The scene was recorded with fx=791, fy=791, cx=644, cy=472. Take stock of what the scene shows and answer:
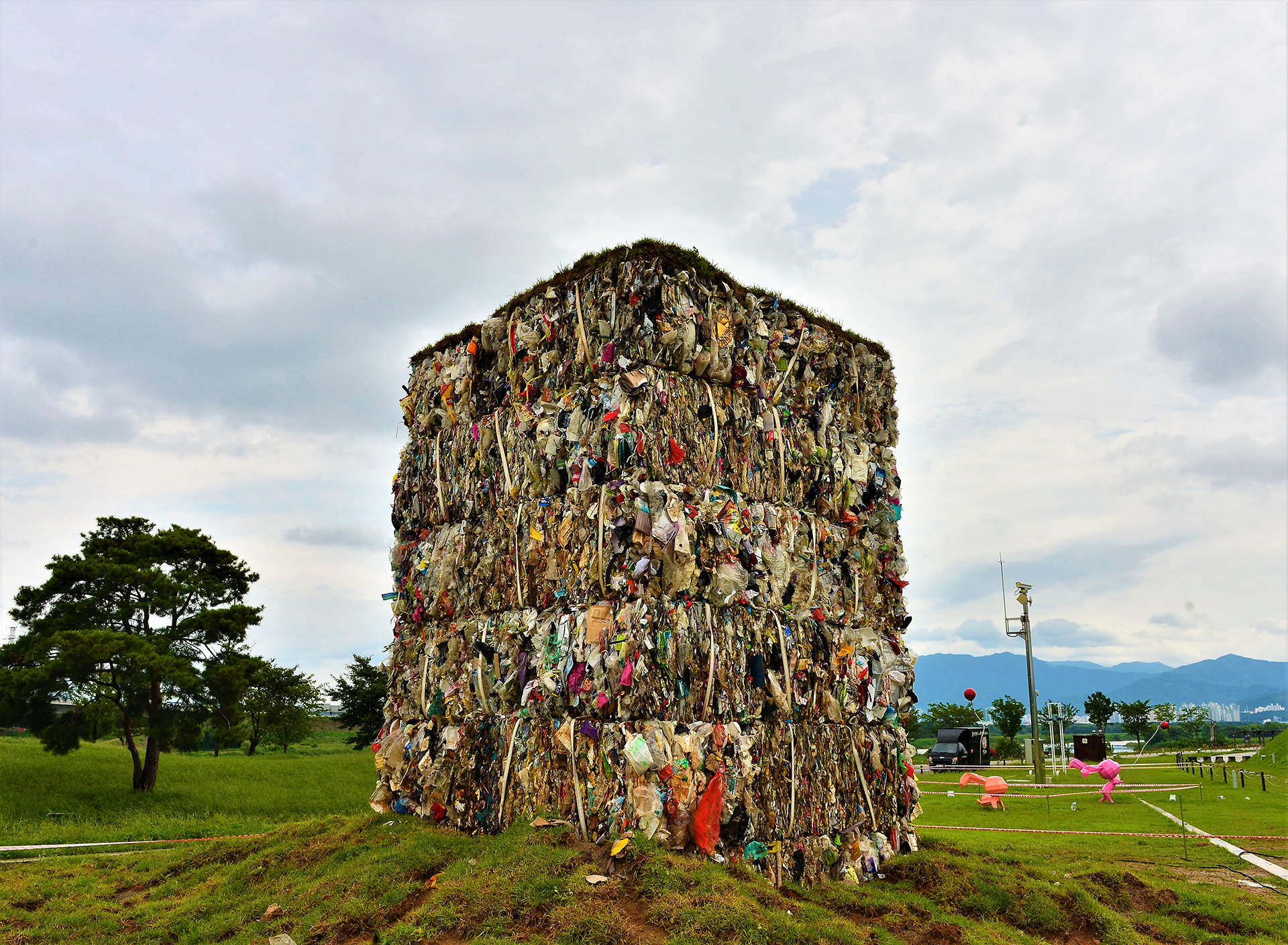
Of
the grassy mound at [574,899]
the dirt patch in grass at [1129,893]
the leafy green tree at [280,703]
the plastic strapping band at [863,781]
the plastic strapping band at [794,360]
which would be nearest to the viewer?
the grassy mound at [574,899]

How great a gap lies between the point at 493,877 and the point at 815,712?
4291 millimetres

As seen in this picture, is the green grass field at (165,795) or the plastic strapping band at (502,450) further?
the green grass field at (165,795)

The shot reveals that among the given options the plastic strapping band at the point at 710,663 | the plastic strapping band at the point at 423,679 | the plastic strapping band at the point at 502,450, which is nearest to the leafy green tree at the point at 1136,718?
the plastic strapping band at the point at 710,663

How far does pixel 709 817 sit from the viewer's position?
8.09 meters

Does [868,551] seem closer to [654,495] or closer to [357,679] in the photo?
[654,495]

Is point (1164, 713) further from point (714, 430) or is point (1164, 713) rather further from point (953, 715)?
point (714, 430)

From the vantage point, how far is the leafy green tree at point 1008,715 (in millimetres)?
42594

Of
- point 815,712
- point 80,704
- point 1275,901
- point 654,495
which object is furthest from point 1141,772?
point 80,704

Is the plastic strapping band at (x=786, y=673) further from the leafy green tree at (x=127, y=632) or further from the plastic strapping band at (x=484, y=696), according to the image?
the leafy green tree at (x=127, y=632)

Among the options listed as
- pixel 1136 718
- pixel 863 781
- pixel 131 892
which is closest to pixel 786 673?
pixel 863 781

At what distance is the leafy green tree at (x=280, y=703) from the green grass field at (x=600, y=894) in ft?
32.7

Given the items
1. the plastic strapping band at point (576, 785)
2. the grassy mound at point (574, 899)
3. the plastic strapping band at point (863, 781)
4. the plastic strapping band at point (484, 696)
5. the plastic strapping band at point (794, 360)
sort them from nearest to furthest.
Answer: the grassy mound at point (574, 899) → the plastic strapping band at point (576, 785) → the plastic strapping band at point (484, 696) → the plastic strapping band at point (863, 781) → the plastic strapping band at point (794, 360)

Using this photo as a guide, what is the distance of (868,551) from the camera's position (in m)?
11.5

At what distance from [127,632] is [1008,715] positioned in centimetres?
4106
